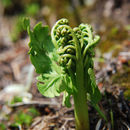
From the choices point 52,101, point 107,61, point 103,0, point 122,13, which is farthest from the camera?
point 103,0

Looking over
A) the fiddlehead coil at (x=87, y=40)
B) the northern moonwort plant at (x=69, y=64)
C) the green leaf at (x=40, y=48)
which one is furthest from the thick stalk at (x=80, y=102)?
the green leaf at (x=40, y=48)

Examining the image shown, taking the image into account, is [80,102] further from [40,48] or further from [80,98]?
[40,48]

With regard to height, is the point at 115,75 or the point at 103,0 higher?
the point at 103,0

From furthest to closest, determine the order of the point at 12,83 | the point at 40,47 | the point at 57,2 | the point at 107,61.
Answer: the point at 57,2
the point at 12,83
the point at 107,61
the point at 40,47

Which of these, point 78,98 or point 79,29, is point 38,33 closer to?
point 79,29

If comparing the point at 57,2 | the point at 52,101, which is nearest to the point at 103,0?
the point at 57,2

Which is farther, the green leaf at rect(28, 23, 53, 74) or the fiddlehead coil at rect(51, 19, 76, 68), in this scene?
the green leaf at rect(28, 23, 53, 74)

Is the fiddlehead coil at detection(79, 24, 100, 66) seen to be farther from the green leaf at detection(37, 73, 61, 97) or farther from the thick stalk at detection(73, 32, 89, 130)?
the green leaf at detection(37, 73, 61, 97)

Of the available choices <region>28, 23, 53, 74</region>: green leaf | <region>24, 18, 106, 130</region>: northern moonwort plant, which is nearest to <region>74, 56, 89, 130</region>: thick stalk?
<region>24, 18, 106, 130</region>: northern moonwort plant
